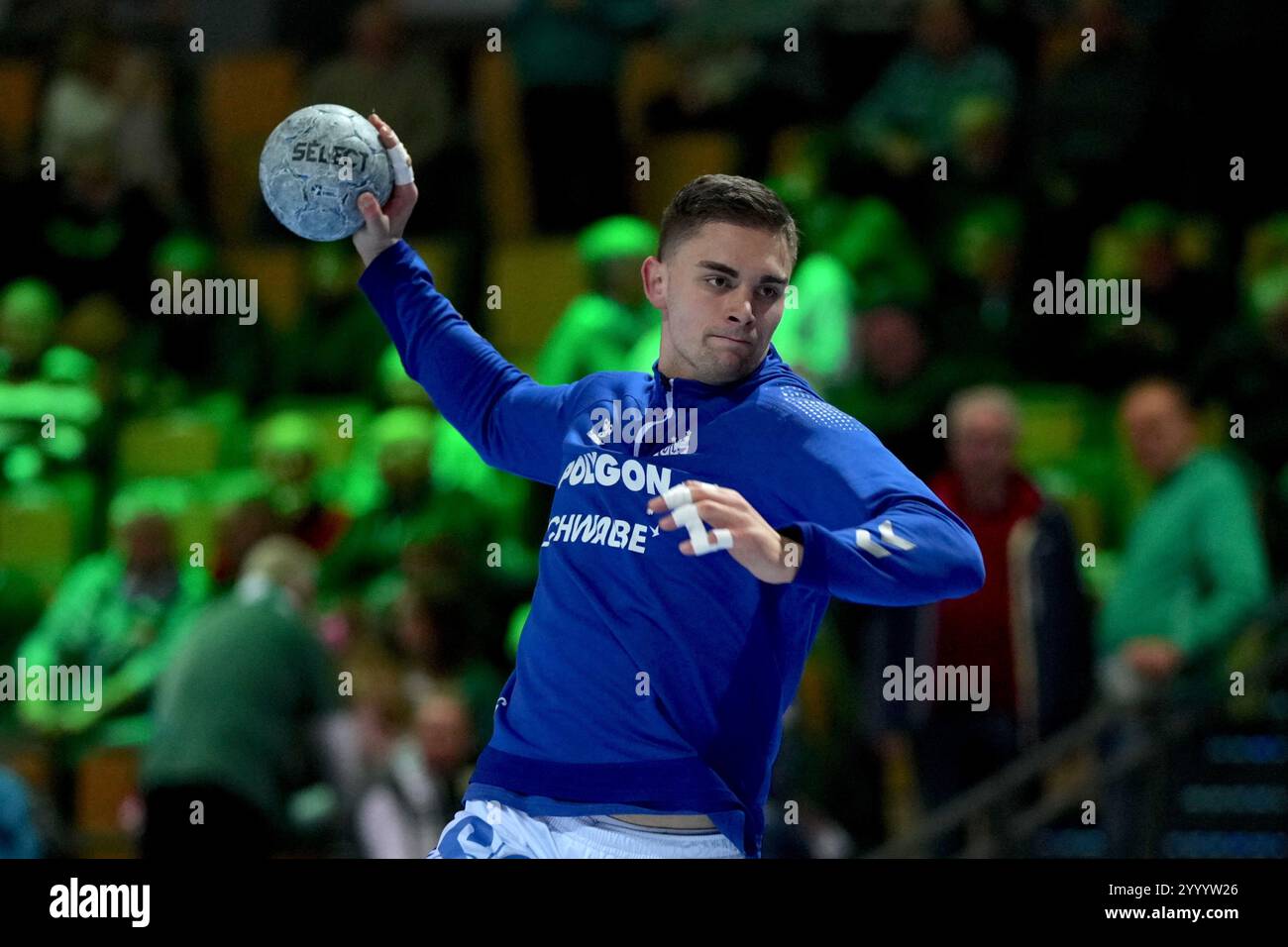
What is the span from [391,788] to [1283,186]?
16.4 feet

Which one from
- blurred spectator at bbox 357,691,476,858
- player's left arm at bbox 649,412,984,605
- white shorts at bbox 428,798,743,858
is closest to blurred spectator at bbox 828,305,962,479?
blurred spectator at bbox 357,691,476,858

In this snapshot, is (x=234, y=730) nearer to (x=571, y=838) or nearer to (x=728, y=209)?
(x=571, y=838)

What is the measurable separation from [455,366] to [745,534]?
123 cm

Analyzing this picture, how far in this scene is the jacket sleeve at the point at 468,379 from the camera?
169 inches

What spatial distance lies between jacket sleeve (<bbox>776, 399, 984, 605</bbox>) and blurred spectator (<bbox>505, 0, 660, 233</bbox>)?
688 centimetres

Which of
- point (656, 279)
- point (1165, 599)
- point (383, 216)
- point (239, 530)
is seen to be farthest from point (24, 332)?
point (656, 279)

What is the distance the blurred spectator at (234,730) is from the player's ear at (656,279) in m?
3.44

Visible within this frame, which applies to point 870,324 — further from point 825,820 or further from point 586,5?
point 586,5

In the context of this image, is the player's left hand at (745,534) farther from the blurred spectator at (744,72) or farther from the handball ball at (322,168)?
the blurred spectator at (744,72)

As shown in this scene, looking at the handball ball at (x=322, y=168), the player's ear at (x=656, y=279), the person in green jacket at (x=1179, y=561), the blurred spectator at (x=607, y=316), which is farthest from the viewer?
the blurred spectator at (x=607, y=316)

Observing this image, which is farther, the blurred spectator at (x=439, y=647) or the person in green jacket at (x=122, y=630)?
the person in green jacket at (x=122, y=630)

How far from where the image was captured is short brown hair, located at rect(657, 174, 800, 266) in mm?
3939

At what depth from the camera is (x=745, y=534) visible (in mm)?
3449

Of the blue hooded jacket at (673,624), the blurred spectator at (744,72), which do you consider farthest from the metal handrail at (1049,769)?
the blurred spectator at (744,72)
